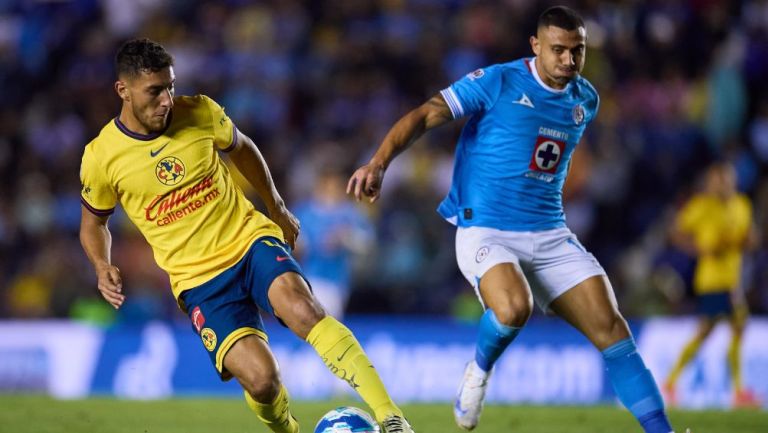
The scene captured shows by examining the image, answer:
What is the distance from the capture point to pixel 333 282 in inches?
551

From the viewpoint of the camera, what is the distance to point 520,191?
686cm

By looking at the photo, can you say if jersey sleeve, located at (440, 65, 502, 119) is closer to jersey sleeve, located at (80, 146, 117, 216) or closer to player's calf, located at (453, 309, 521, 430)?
player's calf, located at (453, 309, 521, 430)

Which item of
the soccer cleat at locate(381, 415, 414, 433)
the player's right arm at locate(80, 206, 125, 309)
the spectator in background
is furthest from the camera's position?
the spectator in background

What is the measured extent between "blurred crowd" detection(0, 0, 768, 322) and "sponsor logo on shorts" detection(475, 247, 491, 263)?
23.5 feet

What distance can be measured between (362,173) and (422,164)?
9.05m

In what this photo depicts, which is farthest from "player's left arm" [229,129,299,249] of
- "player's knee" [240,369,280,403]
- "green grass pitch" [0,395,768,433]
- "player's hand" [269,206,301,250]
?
"green grass pitch" [0,395,768,433]

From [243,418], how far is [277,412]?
2.66 metres

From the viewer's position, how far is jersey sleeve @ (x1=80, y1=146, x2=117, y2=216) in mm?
6305

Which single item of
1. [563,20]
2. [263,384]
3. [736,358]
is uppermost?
[563,20]

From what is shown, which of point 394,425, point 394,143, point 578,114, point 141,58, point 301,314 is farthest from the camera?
point 578,114

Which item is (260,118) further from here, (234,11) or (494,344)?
(494,344)

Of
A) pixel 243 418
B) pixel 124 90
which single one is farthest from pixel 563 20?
pixel 243 418

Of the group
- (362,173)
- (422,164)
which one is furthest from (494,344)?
(422,164)

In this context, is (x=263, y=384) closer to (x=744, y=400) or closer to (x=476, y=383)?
(x=476, y=383)
